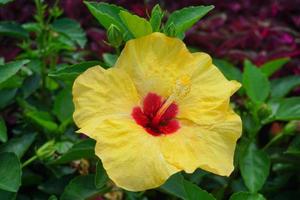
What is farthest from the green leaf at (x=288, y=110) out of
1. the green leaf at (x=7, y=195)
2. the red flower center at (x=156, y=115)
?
Answer: the green leaf at (x=7, y=195)

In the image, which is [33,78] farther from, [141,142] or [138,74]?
[141,142]

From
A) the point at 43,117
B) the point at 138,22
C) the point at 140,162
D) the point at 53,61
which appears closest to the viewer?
the point at 140,162

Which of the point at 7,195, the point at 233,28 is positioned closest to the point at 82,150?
the point at 7,195

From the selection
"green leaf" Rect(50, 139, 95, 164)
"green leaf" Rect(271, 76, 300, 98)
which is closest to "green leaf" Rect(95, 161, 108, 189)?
"green leaf" Rect(50, 139, 95, 164)

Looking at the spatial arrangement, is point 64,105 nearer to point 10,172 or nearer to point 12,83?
point 12,83

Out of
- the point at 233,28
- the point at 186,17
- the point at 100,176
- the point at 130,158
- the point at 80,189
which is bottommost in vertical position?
the point at 233,28

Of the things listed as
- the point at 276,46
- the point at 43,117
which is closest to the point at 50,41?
the point at 43,117

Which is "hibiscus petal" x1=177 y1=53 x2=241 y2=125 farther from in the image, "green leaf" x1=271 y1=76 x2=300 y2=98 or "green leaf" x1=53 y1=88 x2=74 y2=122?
"green leaf" x1=271 y1=76 x2=300 y2=98
